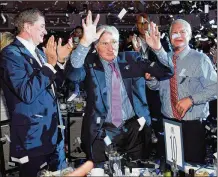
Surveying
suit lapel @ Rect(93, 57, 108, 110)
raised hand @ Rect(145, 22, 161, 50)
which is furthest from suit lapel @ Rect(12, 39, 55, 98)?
raised hand @ Rect(145, 22, 161, 50)

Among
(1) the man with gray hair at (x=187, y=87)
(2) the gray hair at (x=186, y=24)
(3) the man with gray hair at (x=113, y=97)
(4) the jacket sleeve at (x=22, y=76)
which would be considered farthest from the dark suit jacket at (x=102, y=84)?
(2) the gray hair at (x=186, y=24)

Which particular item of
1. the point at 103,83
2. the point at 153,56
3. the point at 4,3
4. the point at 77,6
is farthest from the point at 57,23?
the point at 153,56

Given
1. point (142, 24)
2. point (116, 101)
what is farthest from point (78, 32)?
point (116, 101)

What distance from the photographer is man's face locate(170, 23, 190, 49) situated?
340 cm

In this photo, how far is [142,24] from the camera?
3.53m

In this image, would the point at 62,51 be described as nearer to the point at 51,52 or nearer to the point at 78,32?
the point at 51,52

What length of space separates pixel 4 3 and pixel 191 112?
213 cm

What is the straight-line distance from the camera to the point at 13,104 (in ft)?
10.1

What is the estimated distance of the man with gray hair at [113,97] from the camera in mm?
3299

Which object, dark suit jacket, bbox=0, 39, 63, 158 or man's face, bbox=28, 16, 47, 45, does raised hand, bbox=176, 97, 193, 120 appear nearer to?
dark suit jacket, bbox=0, 39, 63, 158

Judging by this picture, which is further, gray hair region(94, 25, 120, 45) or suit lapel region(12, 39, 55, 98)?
gray hair region(94, 25, 120, 45)

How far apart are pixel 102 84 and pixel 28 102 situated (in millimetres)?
710

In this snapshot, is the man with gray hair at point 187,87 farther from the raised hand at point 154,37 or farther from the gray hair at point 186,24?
the raised hand at point 154,37

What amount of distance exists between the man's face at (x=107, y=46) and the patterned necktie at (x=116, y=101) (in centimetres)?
10
